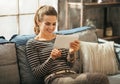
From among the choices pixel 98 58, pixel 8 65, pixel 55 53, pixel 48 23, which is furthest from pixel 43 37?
pixel 98 58

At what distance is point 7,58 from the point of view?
2066 mm

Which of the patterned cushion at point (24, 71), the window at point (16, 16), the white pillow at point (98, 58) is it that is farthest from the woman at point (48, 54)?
the window at point (16, 16)

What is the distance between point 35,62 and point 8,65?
9.3 inches

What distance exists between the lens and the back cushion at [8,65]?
6.61 ft

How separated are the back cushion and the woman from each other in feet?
0.47

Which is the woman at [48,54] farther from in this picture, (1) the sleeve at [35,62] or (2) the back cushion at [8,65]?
(2) the back cushion at [8,65]

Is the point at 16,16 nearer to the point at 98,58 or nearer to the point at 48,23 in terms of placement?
the point at 48,23

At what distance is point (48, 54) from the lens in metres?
2.04

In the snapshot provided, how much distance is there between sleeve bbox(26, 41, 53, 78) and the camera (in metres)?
1.95

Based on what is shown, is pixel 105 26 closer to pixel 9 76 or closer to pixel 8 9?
pixel 8 9

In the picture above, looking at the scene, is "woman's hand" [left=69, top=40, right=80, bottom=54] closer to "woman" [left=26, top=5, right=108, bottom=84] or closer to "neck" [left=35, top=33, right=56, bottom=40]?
"woman" [left=26, top=5, right=108, bottom=84]

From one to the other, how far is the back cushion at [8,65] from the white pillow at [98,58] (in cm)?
68

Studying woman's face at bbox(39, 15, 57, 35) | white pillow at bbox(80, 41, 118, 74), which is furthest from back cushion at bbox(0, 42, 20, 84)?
white pillow at bbox(80, 41, 118, 74)

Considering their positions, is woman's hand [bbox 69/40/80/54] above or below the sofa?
above
